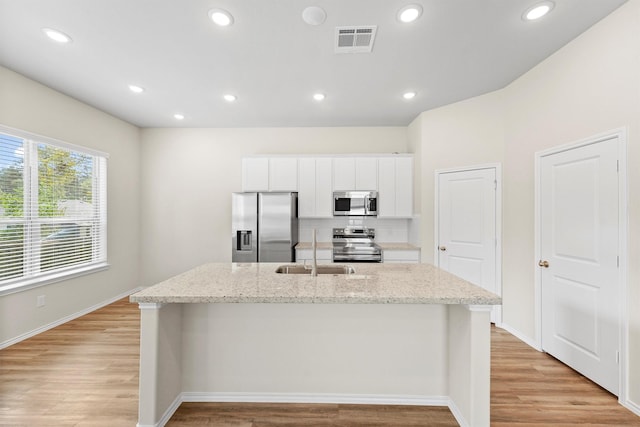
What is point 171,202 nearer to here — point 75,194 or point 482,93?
point 75,194

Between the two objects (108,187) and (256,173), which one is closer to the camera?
(108,187)

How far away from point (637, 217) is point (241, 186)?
4.49 m

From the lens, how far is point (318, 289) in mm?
1760

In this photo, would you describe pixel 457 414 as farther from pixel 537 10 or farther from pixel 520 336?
pixel 537 10

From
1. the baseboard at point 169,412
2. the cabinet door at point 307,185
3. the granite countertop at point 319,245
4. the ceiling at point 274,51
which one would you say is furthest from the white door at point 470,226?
the baseboard at point 169,412

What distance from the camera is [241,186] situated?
4.79m

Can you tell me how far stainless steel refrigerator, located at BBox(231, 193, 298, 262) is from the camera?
4.14 meters

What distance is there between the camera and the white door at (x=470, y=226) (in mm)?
3451

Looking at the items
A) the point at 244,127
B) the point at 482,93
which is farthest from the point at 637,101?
the point at 244,127

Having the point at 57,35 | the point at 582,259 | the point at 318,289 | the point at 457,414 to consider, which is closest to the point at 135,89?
the point at 57,35

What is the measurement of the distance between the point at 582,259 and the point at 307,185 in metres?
3.25

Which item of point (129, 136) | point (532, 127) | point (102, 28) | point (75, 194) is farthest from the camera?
point (129, 136)

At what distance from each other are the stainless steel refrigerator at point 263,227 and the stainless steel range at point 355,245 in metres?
0.73

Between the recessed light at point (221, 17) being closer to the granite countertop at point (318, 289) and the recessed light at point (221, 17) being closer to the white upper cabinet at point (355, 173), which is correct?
the granite countertop at point (318, 289)
